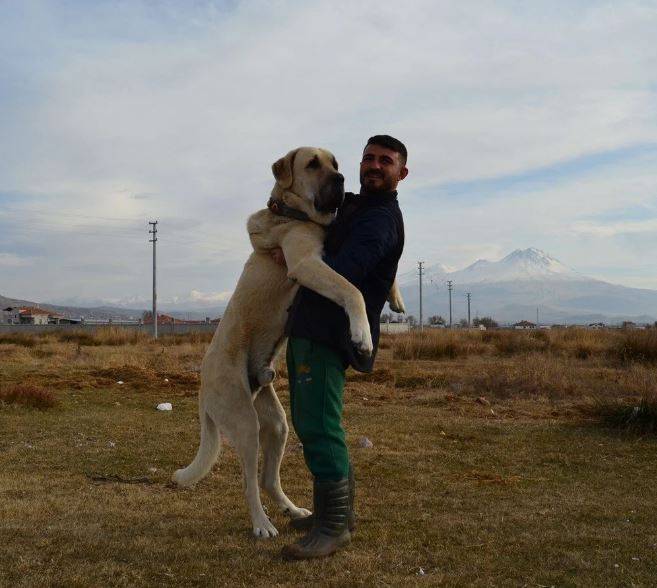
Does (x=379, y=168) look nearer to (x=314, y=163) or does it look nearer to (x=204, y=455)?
(x=314, y=163)

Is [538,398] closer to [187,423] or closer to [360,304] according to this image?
[187,423]

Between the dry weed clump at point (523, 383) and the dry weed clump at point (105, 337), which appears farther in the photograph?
the dry weed clump at point (105, 337)

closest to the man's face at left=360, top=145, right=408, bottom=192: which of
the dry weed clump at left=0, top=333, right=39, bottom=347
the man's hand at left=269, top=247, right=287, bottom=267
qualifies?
the man's hand at left=269, top=247, right=287, bottom=267

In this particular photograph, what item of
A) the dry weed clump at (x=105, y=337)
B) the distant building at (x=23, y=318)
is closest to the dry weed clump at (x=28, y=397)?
the dry weed clump at (x=105, y=337)

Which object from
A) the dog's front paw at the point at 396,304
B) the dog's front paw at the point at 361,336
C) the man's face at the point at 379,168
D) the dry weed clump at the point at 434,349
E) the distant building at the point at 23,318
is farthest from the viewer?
the distant building at the point at 23,318

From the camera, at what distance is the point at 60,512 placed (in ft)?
13.9

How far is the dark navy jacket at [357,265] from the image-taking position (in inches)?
128

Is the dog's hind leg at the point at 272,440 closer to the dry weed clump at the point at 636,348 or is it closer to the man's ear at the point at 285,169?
the man's ear at the point at 285,169

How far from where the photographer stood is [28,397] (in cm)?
867

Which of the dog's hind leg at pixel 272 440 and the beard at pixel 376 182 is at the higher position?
the beard at pixel 376 182

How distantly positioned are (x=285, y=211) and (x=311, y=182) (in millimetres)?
217

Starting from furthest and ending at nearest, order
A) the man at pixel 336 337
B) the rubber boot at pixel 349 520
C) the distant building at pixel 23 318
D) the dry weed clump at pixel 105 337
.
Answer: the distant building at pixel 23 318
the dry weed clump at pixel 105 337
the rubber boot at pixel 349 520
the man at pixel 336 337

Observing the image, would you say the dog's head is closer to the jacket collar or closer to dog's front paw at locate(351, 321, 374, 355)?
the jacket collar

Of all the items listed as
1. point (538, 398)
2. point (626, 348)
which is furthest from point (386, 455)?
point (626, 348)
